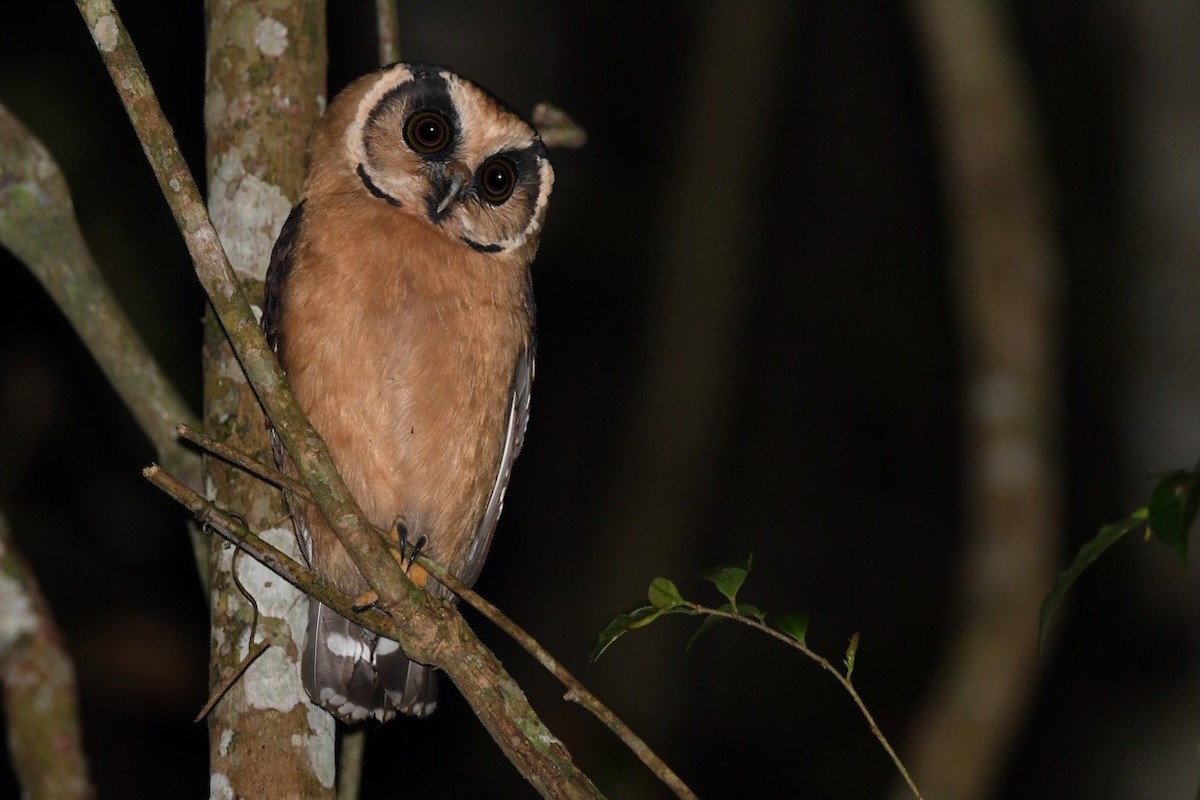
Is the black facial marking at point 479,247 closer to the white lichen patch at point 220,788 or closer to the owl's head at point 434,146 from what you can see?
the owl's head at point 434,146

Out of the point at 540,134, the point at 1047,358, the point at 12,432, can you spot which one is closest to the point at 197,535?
the point at 540,134

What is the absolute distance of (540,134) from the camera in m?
4.50

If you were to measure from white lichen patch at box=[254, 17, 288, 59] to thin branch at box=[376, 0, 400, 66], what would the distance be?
616 mm

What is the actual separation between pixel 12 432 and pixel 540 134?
11.9 feet

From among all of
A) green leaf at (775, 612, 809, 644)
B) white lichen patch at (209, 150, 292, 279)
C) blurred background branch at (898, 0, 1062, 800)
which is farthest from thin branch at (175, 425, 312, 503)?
blurred background branch at (898, 0, 1062, 800)

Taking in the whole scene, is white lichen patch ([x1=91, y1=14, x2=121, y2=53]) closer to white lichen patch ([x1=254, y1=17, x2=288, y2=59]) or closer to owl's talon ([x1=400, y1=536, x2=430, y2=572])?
white lichen patch ([x1=254, y1=17, x2=288, y2=59])

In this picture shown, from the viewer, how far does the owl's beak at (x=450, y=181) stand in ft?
13.7

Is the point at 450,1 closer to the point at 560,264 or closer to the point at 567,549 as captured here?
the point at 560,264

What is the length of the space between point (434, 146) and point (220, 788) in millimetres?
2036

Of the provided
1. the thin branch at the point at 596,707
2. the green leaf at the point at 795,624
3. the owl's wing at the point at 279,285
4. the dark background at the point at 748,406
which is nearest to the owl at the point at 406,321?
the owl's wing at the point at 279,285

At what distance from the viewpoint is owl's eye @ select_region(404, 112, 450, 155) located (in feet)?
13.9

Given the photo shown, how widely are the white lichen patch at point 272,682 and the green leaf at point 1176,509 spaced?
213 centimetres

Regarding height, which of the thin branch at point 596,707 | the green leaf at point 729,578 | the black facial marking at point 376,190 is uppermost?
the black facial marking at point 376,190

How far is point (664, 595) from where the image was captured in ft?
9.32
